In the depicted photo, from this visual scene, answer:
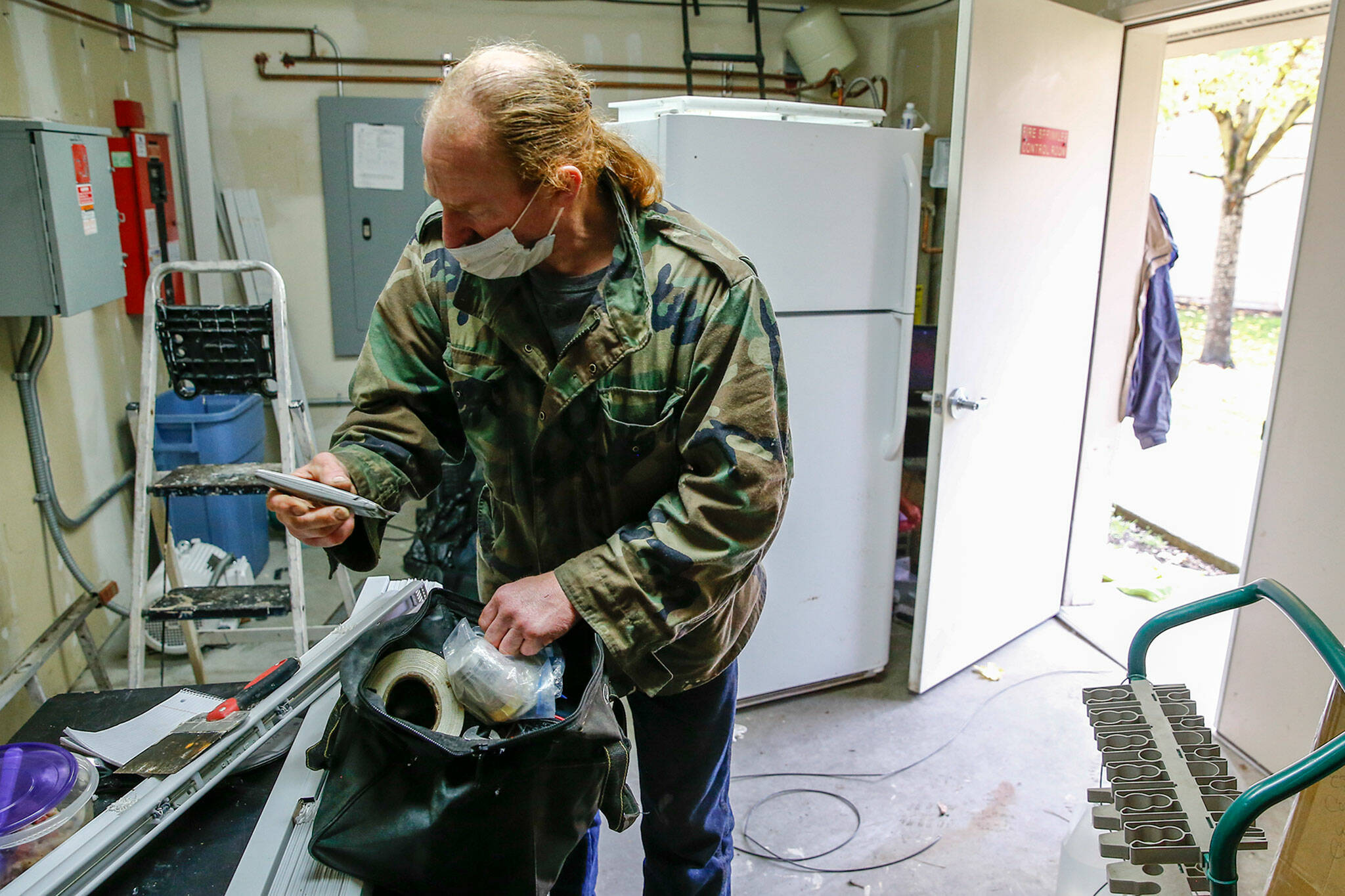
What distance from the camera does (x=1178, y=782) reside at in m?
1.09

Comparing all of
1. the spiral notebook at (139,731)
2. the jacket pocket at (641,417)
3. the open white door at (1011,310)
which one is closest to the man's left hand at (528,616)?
the jacket pocket at (641,417)

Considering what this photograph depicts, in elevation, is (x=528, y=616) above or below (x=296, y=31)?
below

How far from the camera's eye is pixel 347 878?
0.90 metres

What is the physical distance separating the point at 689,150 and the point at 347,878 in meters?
1.78

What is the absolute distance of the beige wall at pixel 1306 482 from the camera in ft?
6.85

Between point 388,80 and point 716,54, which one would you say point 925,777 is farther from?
point 388,80

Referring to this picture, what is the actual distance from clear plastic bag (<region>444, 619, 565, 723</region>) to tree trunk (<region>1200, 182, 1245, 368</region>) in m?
8.61

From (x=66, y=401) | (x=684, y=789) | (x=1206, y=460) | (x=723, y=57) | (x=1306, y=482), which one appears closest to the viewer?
(x=684, y=789)

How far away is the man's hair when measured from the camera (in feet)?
3.39

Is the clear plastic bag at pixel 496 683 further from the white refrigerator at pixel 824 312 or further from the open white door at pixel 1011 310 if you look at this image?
the open white door at pixel 1011 310

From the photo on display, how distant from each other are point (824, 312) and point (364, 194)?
2421mm

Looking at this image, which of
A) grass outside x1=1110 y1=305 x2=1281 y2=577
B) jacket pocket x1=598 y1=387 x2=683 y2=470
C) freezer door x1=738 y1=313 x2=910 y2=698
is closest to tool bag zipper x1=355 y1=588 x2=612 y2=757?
jacket pocket x1=598 y1=387 x2=683 y2=470

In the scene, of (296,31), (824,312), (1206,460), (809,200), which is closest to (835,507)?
(824,312)

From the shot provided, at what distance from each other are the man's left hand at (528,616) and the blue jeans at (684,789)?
0.43 m
